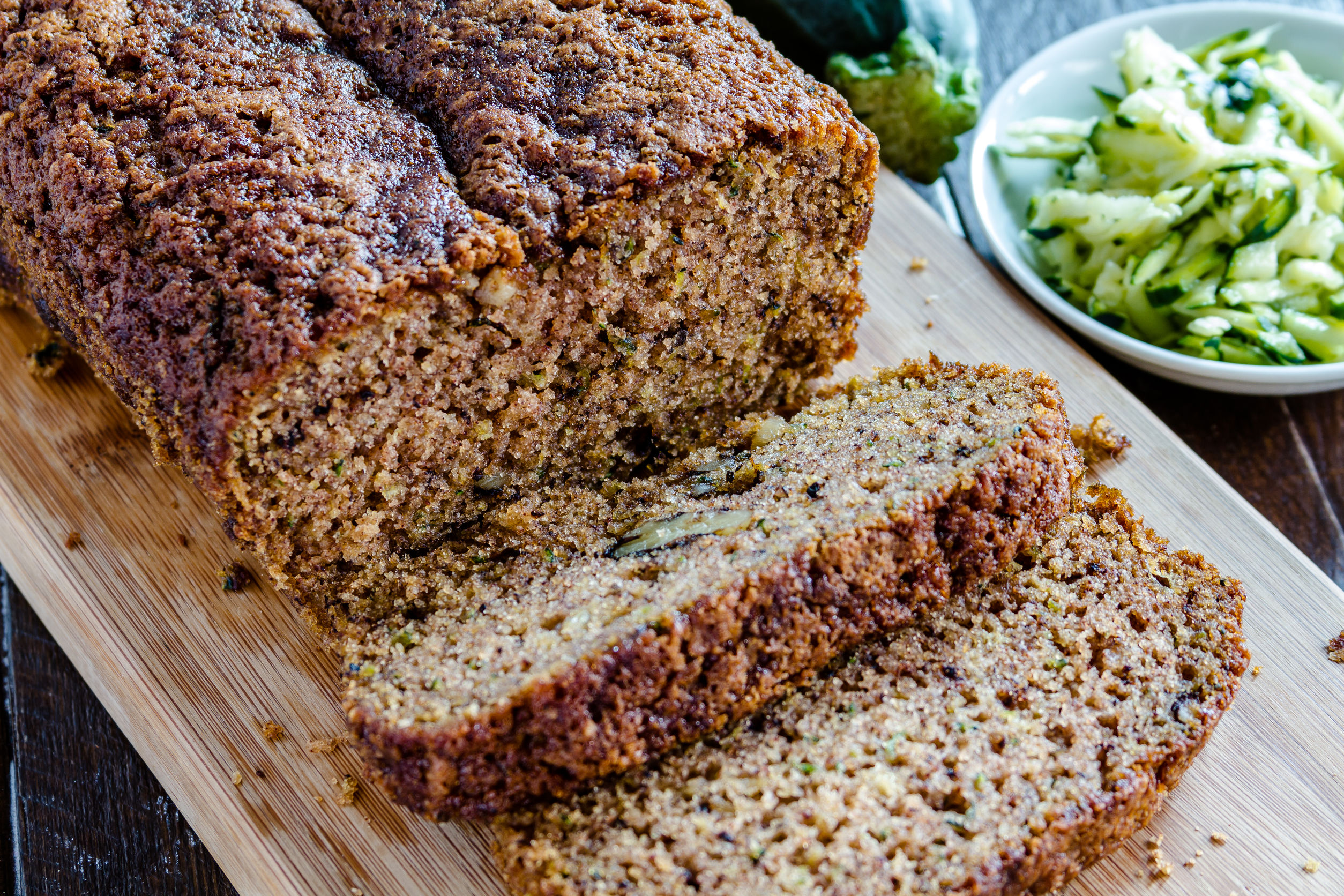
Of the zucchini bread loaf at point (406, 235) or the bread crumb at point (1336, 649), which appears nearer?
the zucchini bread loaf at point (406, 235)

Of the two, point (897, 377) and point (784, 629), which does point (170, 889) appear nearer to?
point (784, 629)

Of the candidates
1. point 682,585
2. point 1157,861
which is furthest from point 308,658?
point 1157,861

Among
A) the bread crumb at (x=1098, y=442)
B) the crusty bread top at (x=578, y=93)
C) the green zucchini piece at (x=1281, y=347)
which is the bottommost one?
the bread crumb at (x=1098, y=442)

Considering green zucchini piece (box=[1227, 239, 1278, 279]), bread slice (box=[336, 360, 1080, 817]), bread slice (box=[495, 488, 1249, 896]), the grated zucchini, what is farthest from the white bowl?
bread slice (box=[495, 488, 1249, 896])

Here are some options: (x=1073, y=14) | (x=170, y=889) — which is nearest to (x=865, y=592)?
(x=170, y=889)

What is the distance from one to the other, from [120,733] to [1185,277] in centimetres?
395

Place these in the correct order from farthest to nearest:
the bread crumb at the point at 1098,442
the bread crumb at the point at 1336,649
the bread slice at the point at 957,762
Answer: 1. the bread crumb at the point at 1098,442
2. the bread crumb at the point at 1336,649
3. the bread slice at the point at 957,762

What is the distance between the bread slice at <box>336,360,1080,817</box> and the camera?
8.79 feet

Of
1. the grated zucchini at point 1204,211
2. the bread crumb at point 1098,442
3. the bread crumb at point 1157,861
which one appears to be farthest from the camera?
the grated zucchini at point 1204,211

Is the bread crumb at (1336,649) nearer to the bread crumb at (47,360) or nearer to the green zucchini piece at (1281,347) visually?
the green zucchini piece at (1281,347)

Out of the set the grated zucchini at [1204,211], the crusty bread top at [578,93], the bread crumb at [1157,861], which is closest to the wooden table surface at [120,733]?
the grated zucchini at [1204,211]

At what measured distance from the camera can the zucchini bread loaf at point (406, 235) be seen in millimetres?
2863

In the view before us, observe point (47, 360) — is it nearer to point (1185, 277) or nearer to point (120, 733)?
point (120, 733)

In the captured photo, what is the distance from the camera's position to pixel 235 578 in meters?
3.54
